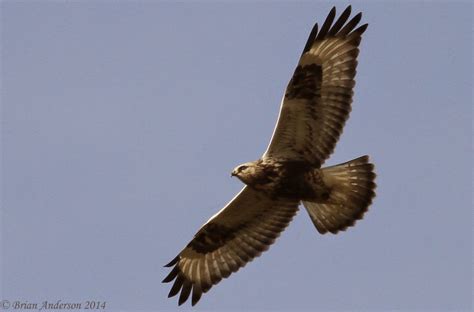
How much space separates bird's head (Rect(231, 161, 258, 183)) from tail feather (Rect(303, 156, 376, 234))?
824mm

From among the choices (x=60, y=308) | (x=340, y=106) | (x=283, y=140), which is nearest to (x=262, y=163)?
(x=283, y=140)

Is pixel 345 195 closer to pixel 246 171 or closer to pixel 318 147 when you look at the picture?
pixel 318 147

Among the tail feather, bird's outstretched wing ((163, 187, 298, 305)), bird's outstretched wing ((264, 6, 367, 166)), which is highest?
bird's outstretched wing ((264, 6, 367, 166))

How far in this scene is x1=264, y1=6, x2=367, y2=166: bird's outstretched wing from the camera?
36.0 ft

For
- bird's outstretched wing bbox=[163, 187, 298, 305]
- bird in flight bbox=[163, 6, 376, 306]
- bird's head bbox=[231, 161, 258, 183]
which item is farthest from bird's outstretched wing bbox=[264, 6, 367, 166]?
bird's outstretched wing bbox=[163, 187, 298, 305]

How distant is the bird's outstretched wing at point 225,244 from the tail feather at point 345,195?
502mm

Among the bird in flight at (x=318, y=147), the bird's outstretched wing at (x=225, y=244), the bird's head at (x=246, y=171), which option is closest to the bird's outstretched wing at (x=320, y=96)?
the bird in flight at (x=318, y=147)

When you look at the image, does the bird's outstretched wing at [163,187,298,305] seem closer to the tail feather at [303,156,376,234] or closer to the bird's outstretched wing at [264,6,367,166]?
the tail feather at [303,156,376,234]

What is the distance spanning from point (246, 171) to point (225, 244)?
1580 mm

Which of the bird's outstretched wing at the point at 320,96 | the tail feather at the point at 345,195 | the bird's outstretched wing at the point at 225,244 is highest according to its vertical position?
the bird's outstretched wing at the point at 320,96

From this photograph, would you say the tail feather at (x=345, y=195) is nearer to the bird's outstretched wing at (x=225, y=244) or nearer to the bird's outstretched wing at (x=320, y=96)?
the bird's outstretched wing at (x=320, y=96)

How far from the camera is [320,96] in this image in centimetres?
1102

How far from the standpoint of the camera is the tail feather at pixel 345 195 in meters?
11.2

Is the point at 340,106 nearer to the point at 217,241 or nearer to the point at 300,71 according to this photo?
the point at 300,71
